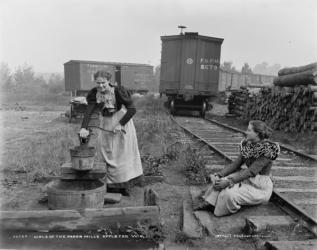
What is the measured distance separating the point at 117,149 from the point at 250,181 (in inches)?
72.5

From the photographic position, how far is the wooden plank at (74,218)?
3971 millimetres

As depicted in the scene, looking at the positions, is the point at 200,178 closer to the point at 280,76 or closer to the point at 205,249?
the point at 205,249

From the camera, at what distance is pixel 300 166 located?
24.5ft

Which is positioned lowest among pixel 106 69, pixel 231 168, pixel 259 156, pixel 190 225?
pixel 190 225

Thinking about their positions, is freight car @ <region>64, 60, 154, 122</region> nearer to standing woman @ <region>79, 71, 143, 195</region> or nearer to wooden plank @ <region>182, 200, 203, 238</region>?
standing woman @ <region>79, 71, 143, 195</region>

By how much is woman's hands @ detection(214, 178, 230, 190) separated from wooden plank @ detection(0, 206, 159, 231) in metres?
0.87

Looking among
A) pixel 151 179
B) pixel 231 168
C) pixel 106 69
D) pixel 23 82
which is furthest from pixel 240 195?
pixel 23 82

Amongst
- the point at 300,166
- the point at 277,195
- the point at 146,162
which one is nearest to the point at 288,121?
the point at 300,166

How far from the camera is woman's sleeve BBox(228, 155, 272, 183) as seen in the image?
4570 mm

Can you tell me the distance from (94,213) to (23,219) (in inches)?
27.8

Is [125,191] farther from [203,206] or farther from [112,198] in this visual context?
[203,206]

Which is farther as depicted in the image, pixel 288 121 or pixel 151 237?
pixel 288 121

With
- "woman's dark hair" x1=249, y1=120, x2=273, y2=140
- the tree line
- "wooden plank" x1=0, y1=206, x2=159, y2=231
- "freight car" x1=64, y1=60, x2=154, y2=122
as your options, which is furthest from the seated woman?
the tree line

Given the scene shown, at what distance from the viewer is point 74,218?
13.2ft
